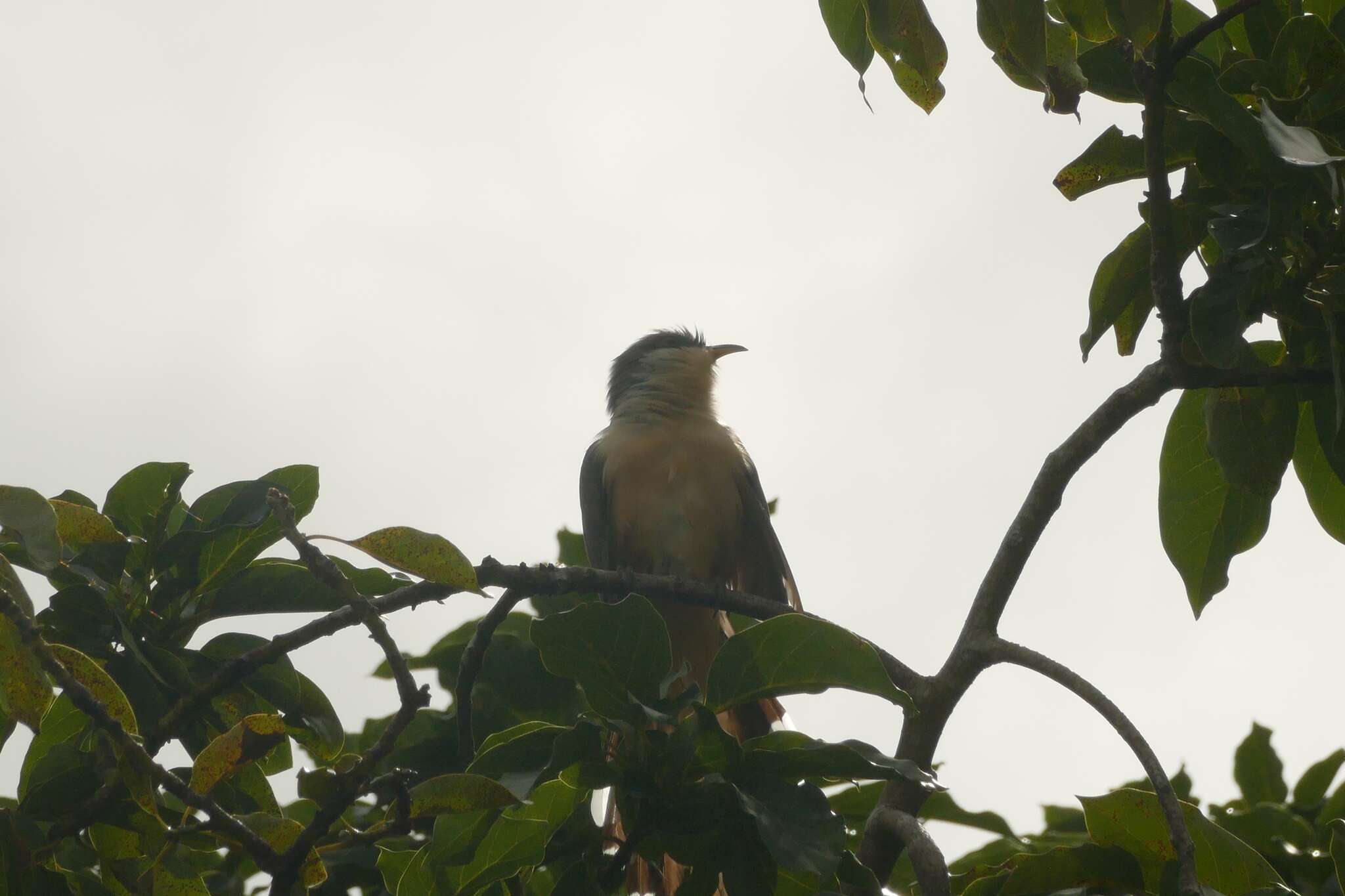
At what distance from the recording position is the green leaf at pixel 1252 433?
8.11ft

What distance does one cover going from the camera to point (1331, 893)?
7.49 feet

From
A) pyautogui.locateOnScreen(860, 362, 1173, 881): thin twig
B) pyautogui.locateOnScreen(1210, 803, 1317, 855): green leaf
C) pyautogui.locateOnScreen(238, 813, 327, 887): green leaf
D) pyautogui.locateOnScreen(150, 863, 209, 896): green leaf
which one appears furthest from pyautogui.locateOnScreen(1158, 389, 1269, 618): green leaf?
pyautogui.locateOnScreen(150, 863, 209, 896): green leaf

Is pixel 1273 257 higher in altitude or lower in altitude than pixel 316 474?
higher

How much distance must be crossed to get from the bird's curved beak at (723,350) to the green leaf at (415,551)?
4807mm

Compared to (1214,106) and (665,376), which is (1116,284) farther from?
(665,376)

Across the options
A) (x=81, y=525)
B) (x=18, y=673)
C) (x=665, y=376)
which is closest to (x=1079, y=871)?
(x=18, y=673)

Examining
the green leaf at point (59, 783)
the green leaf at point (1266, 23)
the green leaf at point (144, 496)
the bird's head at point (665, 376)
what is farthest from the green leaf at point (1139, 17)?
the bird's head at point (665, 376)

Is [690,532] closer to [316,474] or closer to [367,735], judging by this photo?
[367,735]

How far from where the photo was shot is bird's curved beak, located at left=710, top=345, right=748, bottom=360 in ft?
22.2

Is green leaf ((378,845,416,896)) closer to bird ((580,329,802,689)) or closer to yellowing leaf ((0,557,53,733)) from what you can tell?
yellowing leaf ((0,557,53,733))

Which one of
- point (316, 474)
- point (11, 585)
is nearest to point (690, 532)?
point (316, 474)

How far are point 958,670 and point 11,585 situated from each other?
1.69 metres

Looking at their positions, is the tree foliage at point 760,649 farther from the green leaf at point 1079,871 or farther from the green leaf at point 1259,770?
the green leaf at point 1259,770

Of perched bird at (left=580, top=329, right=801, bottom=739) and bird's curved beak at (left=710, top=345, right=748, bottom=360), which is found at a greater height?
bird's curved beak at (left=710, top=345, right=748, bottom=360)
